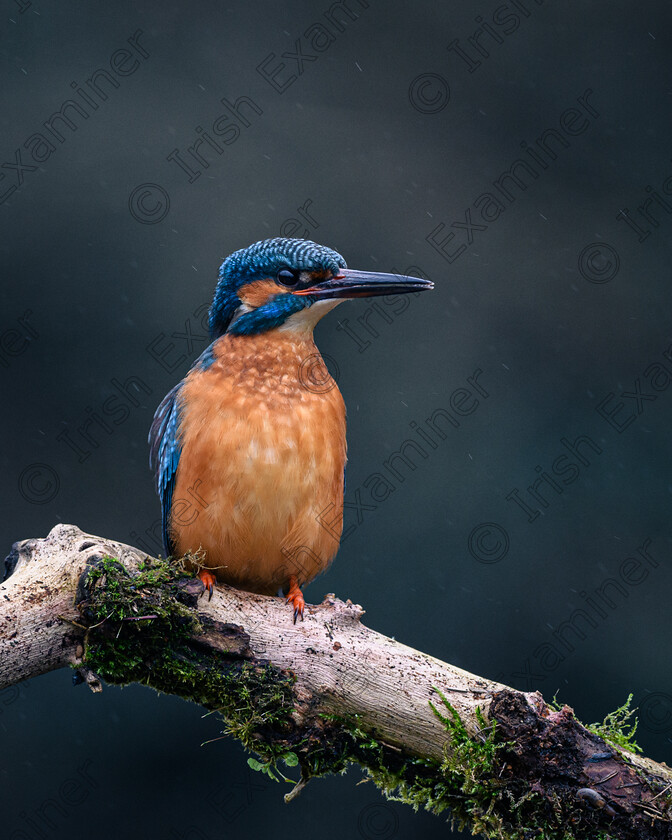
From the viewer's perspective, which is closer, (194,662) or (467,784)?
(467,784)

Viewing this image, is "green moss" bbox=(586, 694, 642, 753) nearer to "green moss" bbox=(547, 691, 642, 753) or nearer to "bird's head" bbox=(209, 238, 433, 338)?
"green moss" bbox=(547, 691, 642, 753)

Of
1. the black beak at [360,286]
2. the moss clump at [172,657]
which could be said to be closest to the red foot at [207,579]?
the moss clump at [172,657]

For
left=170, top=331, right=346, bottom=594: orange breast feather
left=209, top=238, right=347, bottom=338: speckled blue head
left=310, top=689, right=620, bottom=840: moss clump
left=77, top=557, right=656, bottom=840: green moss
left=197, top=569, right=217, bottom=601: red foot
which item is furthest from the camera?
left=209, top=238, right=347, bottom=338: speckled blue head

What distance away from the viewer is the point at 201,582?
212 cm

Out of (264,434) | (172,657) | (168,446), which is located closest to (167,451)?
(168,446)

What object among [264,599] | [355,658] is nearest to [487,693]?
[355,658]

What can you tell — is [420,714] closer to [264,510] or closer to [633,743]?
[633,743]

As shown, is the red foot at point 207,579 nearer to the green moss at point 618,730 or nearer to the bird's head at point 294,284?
the bird's head at point 294,284

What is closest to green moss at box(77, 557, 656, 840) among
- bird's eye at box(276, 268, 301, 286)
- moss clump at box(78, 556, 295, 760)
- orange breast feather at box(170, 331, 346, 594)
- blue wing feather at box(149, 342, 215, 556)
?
moss clump at box(78, 556, 295, 760)

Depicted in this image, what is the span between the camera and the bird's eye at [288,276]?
95.7 inches

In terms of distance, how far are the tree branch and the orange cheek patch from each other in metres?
0.80

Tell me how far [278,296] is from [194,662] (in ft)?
3.37

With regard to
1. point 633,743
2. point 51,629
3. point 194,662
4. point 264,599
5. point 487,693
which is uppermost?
point 633,743

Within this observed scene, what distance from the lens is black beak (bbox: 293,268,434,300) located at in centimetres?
242
